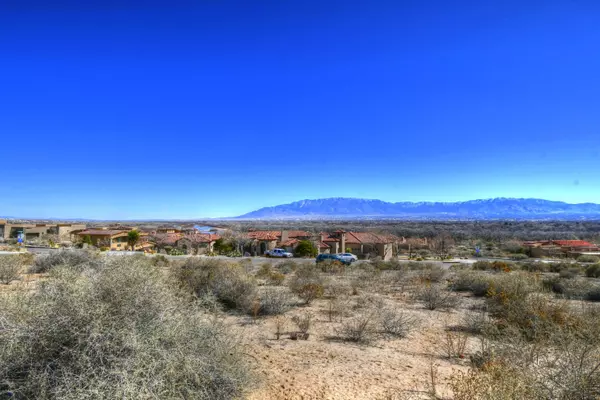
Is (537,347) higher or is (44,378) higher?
(44,378)

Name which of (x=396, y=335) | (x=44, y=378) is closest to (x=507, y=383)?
(x=44, y=378)

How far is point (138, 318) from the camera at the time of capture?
15.7ft

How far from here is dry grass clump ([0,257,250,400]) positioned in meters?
4.00

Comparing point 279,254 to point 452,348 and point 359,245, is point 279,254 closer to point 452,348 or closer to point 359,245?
point 359,245

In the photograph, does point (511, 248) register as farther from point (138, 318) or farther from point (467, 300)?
point (138, 318)

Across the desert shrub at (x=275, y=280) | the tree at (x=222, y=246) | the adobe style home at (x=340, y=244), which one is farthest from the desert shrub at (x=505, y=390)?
the tree at (x=222, y=246)

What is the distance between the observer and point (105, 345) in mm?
4211

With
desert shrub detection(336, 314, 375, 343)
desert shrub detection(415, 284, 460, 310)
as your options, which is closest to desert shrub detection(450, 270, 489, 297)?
desert shrub detection(415, 284, 460, 310)

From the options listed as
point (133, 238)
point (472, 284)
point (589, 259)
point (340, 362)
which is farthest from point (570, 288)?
point (133, 238)

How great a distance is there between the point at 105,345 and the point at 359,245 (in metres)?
46.8

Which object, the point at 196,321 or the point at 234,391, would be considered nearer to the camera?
the point at 234,391

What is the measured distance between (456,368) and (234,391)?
461 centimetres

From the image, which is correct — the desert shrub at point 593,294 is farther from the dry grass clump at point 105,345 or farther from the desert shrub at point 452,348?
the dry grass clump at point 105,345

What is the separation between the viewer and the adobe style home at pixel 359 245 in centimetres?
4766
